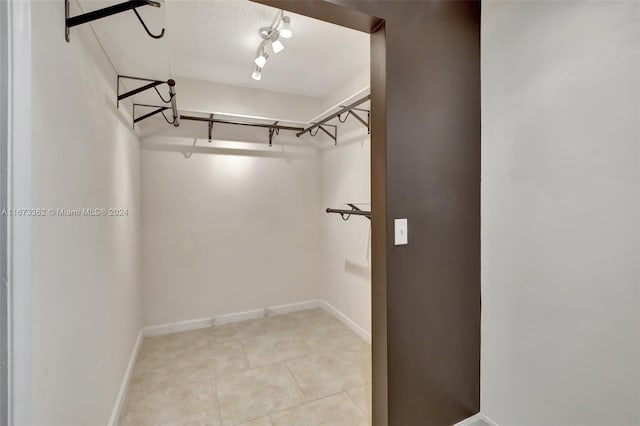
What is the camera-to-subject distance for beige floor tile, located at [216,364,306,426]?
5.92 ft

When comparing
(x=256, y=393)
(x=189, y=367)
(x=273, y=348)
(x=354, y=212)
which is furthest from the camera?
(x=273, y=348)

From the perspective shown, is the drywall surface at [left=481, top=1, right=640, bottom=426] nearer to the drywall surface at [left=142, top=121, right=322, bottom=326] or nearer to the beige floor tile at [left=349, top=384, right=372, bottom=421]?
the beige floor tile at [left=349, top=384, right=372, bottom=421]

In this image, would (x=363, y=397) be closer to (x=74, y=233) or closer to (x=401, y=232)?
(x=401, y=232)

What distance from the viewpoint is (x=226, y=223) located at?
316cm

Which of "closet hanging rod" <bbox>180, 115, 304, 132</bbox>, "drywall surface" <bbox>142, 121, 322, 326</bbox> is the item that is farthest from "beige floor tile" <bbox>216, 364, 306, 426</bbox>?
"closet hanging rod" <bbox>180, 115, 304, 132</bbox>

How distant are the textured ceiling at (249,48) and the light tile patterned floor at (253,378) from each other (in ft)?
8.21

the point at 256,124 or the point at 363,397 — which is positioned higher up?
the point at 256,124

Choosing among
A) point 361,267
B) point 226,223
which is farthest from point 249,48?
point 361,267

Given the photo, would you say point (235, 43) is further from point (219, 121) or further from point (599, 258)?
point (599, 258)

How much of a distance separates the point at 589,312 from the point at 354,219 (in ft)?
6.48

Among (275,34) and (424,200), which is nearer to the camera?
(424,200)

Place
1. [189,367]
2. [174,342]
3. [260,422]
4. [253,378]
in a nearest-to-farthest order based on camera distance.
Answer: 1. [260,422]
2. [253,378]
3. [189,367]
4. [174,342]

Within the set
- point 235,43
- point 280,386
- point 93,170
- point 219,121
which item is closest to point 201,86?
point 219,121

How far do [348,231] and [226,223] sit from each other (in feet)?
4.25
